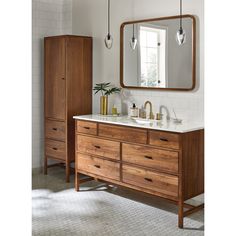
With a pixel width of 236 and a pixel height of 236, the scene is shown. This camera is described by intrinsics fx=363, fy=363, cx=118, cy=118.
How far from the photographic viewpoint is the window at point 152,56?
389cm

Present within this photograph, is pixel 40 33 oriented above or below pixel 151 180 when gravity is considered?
above

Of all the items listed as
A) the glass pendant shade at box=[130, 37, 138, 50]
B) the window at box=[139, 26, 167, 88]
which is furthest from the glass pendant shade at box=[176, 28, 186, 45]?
the glass pendant shade at box=[130, 37, 138, 50]

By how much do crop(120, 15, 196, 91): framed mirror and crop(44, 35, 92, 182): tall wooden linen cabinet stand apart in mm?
592

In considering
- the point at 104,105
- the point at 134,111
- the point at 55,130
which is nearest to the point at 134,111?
the point at 134,111

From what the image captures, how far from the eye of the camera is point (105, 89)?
4.48 m

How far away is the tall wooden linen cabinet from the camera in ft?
14.9

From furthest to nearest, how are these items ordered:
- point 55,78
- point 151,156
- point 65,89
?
point 55,78 → point 65,89 → point 151,156

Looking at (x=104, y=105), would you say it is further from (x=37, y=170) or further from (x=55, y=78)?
(x=37, y=170)

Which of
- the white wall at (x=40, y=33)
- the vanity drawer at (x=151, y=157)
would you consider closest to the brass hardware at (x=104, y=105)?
the vanity drawer at (x=151, y=157)

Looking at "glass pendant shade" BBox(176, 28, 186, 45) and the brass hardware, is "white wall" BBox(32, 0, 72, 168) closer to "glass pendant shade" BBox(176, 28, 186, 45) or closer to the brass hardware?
the brass hardware

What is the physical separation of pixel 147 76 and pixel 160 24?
0.58m

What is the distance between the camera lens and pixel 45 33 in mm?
5082

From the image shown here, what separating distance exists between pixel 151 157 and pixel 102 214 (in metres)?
0.73
